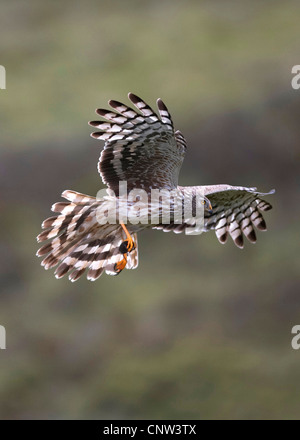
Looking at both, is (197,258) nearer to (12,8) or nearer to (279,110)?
(279,110)

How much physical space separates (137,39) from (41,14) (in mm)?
4033

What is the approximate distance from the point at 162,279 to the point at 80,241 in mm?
11514

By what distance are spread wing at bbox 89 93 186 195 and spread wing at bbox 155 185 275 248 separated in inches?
40.7

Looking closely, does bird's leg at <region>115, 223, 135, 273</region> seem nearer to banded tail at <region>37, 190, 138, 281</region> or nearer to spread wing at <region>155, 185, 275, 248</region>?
banded tail at <region>37, 190, 138, 281</region>

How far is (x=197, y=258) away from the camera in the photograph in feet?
74.6

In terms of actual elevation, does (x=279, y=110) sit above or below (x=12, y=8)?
below

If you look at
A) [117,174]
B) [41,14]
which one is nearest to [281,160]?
[41,14]

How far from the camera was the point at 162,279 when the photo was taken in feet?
73.4

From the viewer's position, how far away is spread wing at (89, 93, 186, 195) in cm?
978

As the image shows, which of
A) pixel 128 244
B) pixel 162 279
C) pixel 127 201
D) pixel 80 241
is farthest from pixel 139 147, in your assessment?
pixel 162 279

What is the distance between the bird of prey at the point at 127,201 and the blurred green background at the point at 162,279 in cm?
998

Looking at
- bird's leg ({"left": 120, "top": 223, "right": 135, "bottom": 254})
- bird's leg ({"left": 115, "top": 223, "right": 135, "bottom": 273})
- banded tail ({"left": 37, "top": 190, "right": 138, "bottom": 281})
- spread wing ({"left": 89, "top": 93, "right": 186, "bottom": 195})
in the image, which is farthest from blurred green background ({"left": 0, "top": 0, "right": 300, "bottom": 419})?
spread wing ({"left": 89, "top": 93, "right": 186, "bottom": 195})

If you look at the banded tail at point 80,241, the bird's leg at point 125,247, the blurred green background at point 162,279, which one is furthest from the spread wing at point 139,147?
the blurred green background at point 162,279

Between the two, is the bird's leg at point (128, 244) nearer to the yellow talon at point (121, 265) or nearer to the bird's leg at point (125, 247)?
the bird's leg at point (125, 247)
